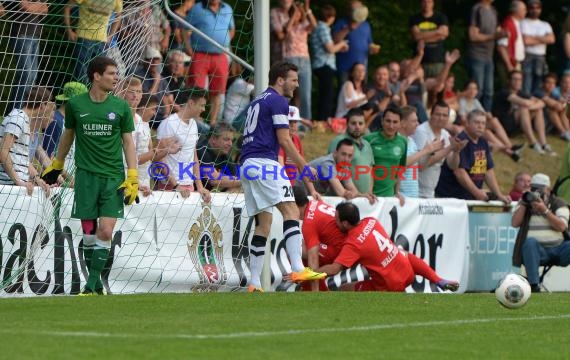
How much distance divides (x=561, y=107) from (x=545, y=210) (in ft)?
23.9

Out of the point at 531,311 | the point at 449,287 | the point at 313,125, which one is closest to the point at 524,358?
the point at 531,311

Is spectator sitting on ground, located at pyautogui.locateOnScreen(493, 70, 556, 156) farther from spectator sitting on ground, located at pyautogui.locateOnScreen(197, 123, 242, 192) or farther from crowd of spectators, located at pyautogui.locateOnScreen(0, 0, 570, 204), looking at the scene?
spectator sitting on ground, located at pyautogui.locateOnScreen(197, 123, 242, 192)

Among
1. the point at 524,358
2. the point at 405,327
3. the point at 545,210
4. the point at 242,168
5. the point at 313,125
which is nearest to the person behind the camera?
the point at 524,358

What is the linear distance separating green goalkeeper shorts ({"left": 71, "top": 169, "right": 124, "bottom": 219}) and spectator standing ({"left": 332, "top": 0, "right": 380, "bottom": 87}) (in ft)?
29.0

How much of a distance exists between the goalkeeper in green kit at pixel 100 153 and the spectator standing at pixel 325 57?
8.20m

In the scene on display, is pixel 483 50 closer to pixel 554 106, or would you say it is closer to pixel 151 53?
pixel 554 106

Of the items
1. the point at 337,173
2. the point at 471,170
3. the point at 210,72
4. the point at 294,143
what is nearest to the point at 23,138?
the point at 294,143

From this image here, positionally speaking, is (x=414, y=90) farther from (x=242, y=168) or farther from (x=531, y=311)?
(x=531, y=311)

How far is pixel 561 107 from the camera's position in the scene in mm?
22984

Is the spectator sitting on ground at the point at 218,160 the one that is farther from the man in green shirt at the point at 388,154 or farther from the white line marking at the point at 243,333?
the white line marking at the point at 243,333

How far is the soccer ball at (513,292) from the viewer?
10409mm

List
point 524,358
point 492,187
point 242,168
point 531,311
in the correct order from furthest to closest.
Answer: point 492,187
point 242,168
point 531,311
point 524,358

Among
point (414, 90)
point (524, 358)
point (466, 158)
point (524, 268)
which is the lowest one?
point (524, 358)

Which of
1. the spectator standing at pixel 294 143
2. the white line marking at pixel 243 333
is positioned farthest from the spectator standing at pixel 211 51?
the white line marking at pixel 243 333
